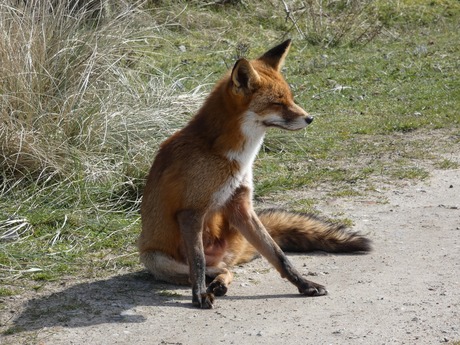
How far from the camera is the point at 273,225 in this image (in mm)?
6578

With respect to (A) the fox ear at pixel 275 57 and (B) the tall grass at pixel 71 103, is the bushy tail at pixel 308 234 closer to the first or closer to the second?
(A) the fox ear at pixel 275 57

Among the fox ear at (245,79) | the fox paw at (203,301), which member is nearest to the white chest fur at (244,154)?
the fox ear at (245,79)

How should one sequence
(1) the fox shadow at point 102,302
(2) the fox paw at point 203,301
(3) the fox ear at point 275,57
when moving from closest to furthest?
(1) the fox shadow at point 102,302
(2) the fox paw at point 203,301
(3) the fox ear at point 275,57

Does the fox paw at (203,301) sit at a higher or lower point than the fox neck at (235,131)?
lower

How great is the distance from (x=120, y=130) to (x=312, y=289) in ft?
10.8

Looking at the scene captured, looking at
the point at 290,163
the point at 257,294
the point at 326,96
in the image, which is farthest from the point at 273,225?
the point at 326,96

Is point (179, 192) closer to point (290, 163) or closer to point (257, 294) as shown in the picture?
point (257, 294)

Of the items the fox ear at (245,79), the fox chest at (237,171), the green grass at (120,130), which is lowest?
the green grass at (120,130)

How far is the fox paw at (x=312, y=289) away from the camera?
5.74m

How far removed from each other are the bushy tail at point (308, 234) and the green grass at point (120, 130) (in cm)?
100

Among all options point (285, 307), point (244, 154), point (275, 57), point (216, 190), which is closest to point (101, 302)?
point (216, 190)

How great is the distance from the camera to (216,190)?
580 cm

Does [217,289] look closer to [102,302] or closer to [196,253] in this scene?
[196,253]

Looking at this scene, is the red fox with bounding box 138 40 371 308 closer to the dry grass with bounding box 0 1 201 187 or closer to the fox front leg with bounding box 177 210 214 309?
the fox front leg with bounding box 177 210 214 309
